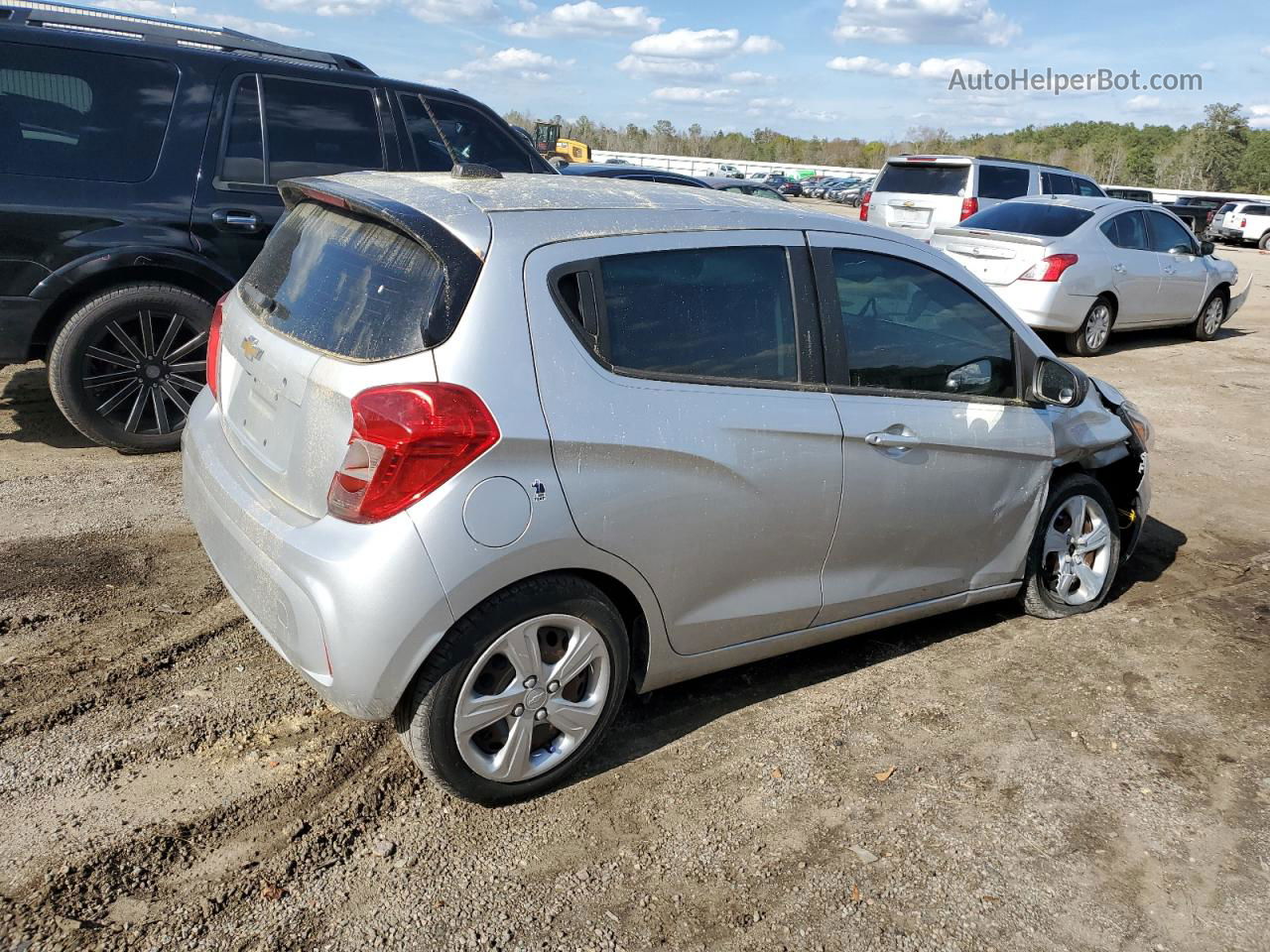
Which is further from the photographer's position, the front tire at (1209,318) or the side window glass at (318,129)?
the front tire at (1209,318)

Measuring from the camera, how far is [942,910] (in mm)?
2818

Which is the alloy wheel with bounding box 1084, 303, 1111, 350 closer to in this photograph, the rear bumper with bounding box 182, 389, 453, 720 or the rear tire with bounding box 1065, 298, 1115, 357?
the rear tire with bounding box 1065, 298, 1115, 357

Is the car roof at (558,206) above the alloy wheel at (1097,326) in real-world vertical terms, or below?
above

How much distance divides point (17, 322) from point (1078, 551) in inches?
205

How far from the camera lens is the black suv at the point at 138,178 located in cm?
523

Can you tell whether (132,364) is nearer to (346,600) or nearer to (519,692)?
(346,600)

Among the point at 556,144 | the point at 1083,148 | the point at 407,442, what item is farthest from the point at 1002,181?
the point at 1083,148

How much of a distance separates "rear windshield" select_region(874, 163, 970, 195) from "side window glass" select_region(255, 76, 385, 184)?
34.3ft

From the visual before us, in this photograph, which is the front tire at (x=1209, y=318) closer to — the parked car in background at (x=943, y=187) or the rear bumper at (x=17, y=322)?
the parked car in background at (x=943, y=187)

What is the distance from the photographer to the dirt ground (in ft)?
8.78

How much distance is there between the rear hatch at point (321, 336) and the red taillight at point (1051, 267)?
8.88 meters

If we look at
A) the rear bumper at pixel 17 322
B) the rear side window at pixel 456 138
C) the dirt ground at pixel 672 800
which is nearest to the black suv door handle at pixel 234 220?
the rear bumper at pixel 17 322

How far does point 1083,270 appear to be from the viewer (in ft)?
35.6

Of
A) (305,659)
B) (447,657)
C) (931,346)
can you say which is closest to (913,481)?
(931,346)
